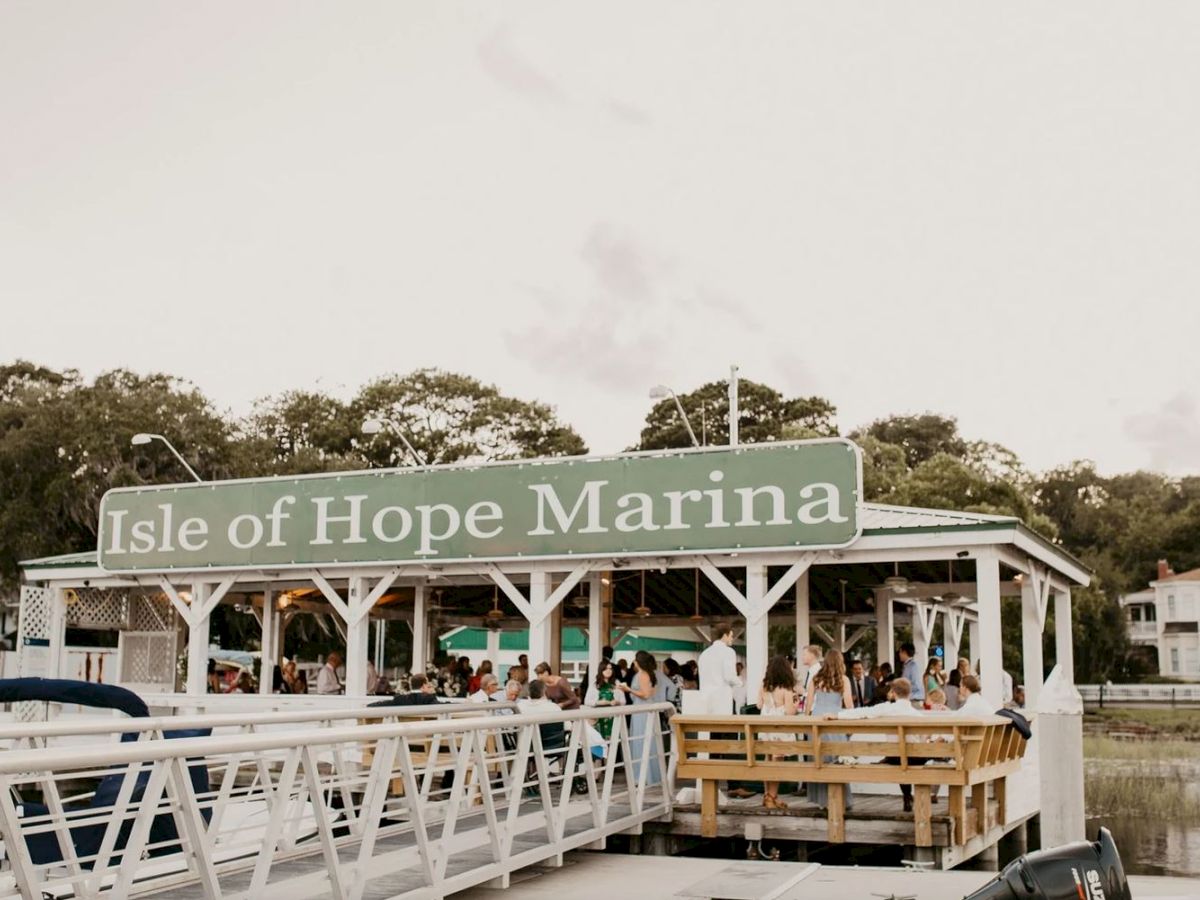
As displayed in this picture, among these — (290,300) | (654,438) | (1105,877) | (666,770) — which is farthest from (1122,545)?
(1105,877)

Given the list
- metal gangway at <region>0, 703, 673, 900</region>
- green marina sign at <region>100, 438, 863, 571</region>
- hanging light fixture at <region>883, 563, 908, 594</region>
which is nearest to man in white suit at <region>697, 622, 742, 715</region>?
metal gangway at <region>0, 703, 673, 900</region>

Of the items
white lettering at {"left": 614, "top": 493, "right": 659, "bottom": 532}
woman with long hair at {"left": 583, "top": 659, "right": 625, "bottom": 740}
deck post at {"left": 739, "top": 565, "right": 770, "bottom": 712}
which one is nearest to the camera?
woman with long hair at {"left": 583, "top": 659, "right": 625, "bottom": 740}

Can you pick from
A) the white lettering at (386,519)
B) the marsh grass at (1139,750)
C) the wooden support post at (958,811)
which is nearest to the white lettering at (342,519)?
the white lettering at (386,519)

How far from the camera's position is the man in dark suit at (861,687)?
1644 centimetres

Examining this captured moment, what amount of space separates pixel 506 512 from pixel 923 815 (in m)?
8.42

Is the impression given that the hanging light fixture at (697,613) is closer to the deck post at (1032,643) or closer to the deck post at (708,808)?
the deck post at (1032,643)

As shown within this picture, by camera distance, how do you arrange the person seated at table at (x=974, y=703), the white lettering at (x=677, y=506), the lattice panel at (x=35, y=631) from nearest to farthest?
the person seated at table at (x=974, y=703) < the white lettering at (x=677, y=506) < the lattice panel at (x=35, y=631)

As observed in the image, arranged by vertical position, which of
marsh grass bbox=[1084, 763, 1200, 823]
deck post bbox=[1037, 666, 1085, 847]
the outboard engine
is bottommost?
marsh grass bbox=[1084, 763, 1200, 823]

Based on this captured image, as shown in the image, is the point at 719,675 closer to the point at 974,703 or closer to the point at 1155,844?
the point at 974,703

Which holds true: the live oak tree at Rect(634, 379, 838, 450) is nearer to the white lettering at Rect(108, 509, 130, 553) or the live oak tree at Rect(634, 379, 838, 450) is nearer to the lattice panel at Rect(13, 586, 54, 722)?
the lattice panel at Rect(13, 586, 54, 722)

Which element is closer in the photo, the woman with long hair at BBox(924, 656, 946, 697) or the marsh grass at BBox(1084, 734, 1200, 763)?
the woman with long hair at BBox(924, 656, 946, 697)

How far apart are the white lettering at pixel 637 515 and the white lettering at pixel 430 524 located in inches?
103

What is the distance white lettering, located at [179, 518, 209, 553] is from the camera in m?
21.1

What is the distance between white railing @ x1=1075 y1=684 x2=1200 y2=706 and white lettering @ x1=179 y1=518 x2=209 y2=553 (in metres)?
45.0
